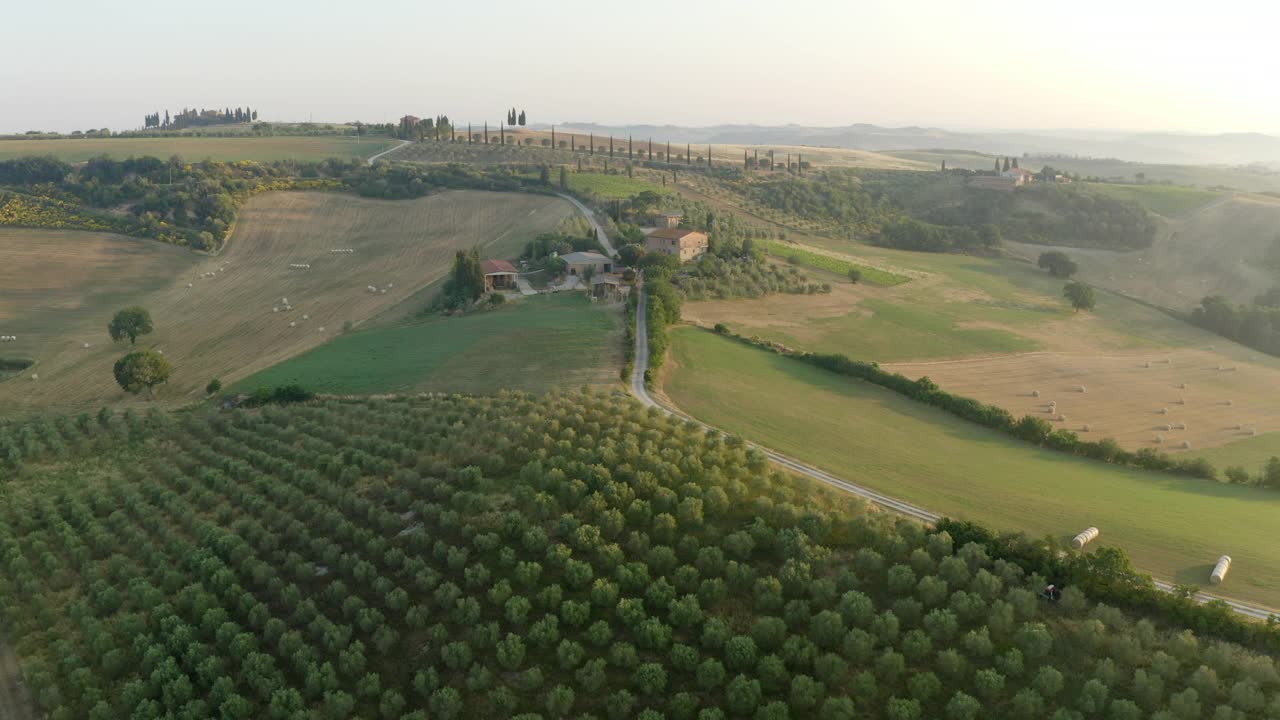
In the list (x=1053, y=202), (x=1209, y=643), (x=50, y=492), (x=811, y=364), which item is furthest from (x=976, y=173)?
(x=50, y=492)

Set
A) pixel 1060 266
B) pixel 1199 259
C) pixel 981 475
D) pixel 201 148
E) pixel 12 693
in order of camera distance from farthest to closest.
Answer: pixel 201 148 < pixel 1199 259 < pixel 1060 266 < pixel 981 475 < pixel 12 693

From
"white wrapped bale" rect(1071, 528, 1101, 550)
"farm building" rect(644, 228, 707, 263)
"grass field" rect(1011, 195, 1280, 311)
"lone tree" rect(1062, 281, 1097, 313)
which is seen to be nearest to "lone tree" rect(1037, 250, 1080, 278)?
"grass field" rect(1011, 195, 1280, 311)

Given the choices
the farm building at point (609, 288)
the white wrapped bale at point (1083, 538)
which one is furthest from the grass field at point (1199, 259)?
the white wrapped bale at point (1083, 538)

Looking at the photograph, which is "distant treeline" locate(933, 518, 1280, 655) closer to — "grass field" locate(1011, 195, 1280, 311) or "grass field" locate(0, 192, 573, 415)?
"grass field" locate(0, 192, 573, 415)

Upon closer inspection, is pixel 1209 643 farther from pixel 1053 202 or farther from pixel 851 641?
pixel 1053 202

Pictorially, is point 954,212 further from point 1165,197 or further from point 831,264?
point 831,264

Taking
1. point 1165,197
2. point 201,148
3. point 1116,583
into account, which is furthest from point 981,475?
point 201,148

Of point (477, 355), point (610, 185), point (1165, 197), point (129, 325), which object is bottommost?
point (129, 325)
